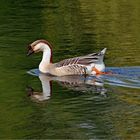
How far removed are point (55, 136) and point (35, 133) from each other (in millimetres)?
457

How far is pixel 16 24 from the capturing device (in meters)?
31.9

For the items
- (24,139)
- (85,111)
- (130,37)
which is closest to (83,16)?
(130,37)

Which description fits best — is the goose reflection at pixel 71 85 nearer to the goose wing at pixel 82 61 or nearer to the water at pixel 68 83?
the water at pixel 68 83

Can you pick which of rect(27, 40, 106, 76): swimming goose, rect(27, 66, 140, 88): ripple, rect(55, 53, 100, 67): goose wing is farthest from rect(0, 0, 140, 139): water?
rect(55, 53, 100, 67): goose wing

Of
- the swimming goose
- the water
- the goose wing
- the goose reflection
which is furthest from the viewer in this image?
the goose wing

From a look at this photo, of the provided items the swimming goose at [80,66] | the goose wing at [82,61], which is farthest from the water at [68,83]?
the goose wing at [82,61]

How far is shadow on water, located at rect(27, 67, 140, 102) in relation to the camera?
18.1m

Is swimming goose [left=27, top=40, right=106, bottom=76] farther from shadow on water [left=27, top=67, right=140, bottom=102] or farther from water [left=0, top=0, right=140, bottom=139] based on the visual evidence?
water [left=0, top=0, right=140, bottom=139]

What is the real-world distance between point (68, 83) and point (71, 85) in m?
0.37

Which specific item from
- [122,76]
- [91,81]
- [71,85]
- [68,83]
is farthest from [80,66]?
[71,85]

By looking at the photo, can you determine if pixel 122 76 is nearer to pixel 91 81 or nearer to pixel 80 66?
pixel 91 81

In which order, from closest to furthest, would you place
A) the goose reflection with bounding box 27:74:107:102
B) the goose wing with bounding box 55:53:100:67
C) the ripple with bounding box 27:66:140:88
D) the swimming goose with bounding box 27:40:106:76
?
the goose reflection with bounding box 27:74:107:102 < the ripple with bounding box 27:66:140:88 < the swimming goose with bounding box 27:40:106:76 < the goose wing with bounding box 55:53:100:67

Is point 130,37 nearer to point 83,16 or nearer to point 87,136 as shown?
point 83,16

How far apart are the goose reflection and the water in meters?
0.03
